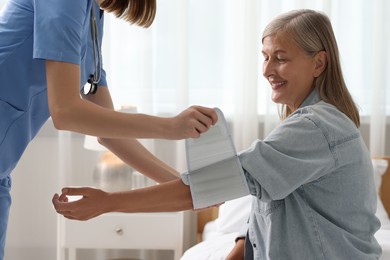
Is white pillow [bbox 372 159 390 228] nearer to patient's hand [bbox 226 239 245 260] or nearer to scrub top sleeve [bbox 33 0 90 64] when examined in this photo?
patient's hand [bbox 226 239 245 260]

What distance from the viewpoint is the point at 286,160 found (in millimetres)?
1408

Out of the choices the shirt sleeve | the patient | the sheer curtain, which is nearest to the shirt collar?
the patient

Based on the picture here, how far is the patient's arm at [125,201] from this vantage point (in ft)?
4.65

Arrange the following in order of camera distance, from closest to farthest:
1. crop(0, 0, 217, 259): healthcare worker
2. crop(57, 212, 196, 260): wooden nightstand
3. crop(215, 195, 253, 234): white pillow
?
crop(0, 0, 217, 259): healthcare worker → crop(215, 195, 253, 234): white pillow → crop(57, 212, 196, 260): wooden nightstand

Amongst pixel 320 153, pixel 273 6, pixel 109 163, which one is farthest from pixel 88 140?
pixel 320 153

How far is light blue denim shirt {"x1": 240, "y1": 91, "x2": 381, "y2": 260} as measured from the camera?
1.41 meters

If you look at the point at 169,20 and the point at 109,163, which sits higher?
the point at 169,20

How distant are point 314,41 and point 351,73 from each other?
200cm

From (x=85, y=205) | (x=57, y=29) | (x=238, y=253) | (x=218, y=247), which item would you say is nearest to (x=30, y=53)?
(x=57, y=29)

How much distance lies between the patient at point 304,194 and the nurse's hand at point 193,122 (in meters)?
0.10

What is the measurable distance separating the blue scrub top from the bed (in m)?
1.22

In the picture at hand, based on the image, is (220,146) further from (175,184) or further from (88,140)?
(88,140)

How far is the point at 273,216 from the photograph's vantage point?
1478 millimetres

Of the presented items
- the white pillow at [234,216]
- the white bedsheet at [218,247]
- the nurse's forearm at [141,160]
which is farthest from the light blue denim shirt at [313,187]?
the white pillow at [234,216]
